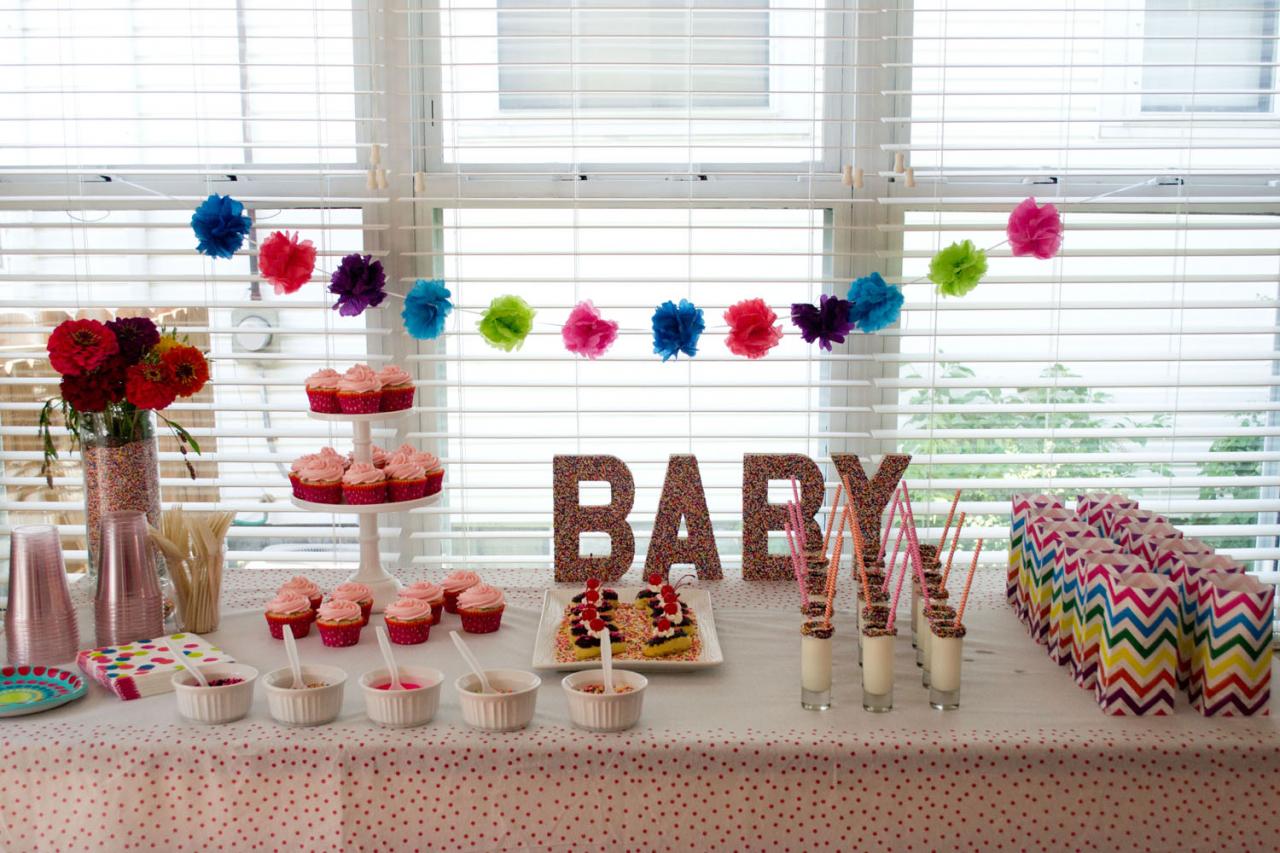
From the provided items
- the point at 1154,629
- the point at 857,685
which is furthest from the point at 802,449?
the point at 1154,629

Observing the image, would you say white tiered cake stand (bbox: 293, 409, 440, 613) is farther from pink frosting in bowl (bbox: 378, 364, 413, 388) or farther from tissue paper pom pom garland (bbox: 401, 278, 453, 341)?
tissue paper pom pom garland (bbox: 401, 278, 453, 341)

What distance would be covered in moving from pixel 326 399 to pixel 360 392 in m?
0.06

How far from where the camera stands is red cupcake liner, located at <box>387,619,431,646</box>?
1.75 metres

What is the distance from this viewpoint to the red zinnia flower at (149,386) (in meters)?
1.74

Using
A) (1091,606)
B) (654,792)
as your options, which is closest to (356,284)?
(654,792)

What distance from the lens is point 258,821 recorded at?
4.67 ft

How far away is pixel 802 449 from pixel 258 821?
1410mm

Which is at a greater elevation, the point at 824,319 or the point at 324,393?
the point at 824,319

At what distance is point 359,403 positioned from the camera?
183 centimetres

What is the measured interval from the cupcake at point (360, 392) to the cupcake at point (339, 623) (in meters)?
0.31

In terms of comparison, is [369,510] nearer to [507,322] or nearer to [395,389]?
[395,389]

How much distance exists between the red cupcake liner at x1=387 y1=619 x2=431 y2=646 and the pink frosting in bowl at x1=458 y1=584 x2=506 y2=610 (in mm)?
68

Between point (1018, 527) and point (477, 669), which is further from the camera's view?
point (1018, 527)

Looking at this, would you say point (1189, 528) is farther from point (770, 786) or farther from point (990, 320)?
point (770, 786)
